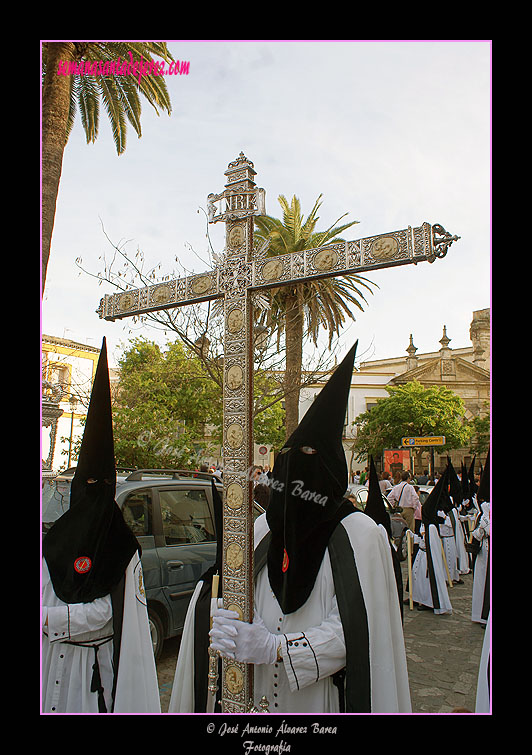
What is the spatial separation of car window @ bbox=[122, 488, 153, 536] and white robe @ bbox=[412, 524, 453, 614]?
195 inches

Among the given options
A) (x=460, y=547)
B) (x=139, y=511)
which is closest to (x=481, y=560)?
(x=460, y=547)

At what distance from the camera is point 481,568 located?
26.3 ft

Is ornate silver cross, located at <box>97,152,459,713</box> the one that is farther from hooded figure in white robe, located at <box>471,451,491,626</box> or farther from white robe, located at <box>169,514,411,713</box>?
hooded figure in white robe, located at <box>471,451,491,626</box>

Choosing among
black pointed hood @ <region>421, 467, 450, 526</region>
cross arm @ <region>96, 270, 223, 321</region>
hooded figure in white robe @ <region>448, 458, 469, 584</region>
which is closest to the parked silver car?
cross arm @ <region>96, 270, 223, 321</region>

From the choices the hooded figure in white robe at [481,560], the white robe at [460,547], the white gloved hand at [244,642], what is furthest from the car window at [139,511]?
the white robe at [460,547]

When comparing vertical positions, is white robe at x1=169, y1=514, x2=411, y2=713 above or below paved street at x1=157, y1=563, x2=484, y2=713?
above

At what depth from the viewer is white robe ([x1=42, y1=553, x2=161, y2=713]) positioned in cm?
302

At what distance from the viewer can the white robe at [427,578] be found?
8.26 metres

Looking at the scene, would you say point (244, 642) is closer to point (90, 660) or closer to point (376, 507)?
point (90, 660)

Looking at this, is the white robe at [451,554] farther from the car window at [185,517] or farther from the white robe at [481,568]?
the car window at [185,517]

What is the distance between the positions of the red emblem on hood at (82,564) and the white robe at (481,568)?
6.33 m
